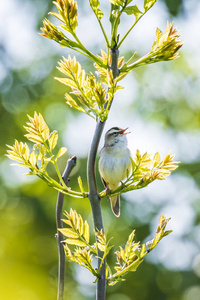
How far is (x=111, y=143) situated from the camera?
3.57m

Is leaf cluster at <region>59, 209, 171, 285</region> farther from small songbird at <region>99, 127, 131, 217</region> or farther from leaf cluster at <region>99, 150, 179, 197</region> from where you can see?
small songbird at <region>99, 127, 131, 217</region>

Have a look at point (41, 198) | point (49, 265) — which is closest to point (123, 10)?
point (49, 265)

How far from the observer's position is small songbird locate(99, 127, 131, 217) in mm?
3109

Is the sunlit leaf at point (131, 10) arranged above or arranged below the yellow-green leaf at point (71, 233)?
above

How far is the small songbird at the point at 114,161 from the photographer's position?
3109 mm

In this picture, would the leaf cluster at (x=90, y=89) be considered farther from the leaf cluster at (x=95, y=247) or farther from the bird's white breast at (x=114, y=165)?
the bird's white breast at (x=114, y=165)

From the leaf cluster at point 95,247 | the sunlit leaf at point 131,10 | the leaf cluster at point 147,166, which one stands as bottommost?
the leaf cluster at point 95,247

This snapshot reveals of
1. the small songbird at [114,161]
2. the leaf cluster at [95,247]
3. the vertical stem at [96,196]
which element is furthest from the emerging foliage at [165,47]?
the small songbird at [114,161]

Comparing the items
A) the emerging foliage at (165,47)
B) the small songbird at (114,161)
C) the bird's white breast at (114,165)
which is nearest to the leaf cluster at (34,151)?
the emerging foliage at (165,47)

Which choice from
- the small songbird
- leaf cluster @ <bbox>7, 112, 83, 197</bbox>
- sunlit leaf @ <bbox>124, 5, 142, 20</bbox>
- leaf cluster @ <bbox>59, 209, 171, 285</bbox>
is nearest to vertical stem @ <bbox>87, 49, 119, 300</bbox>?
leaf cluster @ <bbox>59, 209, 171, 285</bbox>

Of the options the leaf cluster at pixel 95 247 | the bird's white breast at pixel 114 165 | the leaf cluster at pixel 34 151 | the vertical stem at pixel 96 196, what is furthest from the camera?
the bird's white breast at pixel 114 165

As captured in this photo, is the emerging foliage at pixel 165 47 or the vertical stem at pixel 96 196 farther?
the emerging foliage at pixel 165 47

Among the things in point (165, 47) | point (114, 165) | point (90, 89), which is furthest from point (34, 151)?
point (114, 165)

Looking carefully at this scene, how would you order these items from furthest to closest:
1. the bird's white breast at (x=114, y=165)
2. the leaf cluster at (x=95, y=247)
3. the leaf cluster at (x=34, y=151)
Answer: the bird's white breast at (x=114, y=165) < the leaf cluster at (x=34, y=151) < the leaf cluster at (x=95, y=247)
